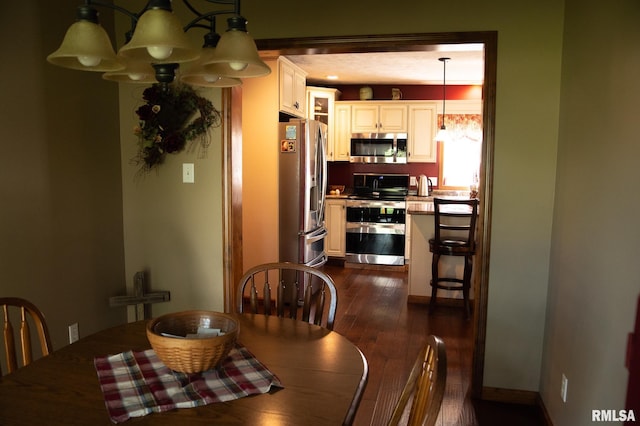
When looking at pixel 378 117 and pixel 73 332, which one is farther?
pixel 378 117

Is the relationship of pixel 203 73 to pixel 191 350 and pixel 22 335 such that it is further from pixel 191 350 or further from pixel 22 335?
pixel 22 335

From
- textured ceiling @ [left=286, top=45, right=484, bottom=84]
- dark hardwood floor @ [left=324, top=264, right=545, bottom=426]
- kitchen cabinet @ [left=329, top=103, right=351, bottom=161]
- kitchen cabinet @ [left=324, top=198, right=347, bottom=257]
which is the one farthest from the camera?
kitchen cabinet @ [left=329, top=103, right=351, bottom=161]

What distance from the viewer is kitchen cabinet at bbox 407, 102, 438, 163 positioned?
6539 millimetres

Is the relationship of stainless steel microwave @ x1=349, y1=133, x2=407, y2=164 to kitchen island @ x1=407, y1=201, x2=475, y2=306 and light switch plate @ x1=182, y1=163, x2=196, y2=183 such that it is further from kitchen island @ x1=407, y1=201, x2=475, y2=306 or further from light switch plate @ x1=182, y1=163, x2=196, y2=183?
light switch plate @ x1=182, y1=163, x2=196, y2=183

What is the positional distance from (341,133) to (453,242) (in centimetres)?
287

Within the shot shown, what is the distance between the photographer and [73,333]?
9.14 feet

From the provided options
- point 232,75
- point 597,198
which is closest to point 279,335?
point 232,75

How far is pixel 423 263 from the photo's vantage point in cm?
471

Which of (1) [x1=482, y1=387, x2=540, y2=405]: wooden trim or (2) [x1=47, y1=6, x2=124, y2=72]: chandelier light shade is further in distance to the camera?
(1) [x1=482, y1=387, x2=540, y2=405]: wooden trim

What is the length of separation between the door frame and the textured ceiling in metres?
1.69

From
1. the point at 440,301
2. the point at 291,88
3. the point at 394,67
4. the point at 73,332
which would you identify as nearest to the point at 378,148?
the point at 394,67

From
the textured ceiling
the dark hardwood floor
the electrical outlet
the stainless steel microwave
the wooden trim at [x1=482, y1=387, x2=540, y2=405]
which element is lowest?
the dark hardwood floor

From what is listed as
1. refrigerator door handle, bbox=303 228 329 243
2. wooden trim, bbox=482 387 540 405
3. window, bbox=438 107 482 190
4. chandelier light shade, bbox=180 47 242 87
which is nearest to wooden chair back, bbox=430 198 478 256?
refrigerator door handle, bbox=303 228 329 243

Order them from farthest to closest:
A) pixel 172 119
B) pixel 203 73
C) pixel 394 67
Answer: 1. pixel 394 67
2. pixel 172 119
3. pixel 203 73
